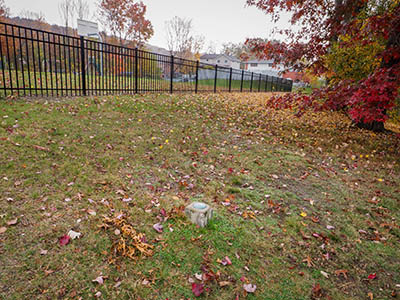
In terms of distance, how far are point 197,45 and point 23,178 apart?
131ft

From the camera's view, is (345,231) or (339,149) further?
(339,149)

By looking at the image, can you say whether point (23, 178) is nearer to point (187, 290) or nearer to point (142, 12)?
point (187, 290)

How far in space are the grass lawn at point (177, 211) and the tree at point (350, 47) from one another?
4.40ft

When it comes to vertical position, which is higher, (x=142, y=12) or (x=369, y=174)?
(x=142, y=12)

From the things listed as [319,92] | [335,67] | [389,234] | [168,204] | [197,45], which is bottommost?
[389,234]

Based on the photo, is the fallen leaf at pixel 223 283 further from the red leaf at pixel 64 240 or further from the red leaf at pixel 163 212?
the red leaf at pixel 64 240

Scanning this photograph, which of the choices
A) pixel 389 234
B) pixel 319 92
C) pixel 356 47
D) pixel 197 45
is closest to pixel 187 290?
pixel 389 234

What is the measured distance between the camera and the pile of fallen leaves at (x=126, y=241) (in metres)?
2.36

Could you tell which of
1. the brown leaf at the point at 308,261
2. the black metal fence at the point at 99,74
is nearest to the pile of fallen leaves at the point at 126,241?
the brown leaf at the point at 308,261

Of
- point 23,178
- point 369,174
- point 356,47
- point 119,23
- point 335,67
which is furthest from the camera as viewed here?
point 119,23

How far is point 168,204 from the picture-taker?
3230 millimetres

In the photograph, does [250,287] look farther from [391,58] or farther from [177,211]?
[391,58]

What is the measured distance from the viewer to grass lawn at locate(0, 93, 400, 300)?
2.19 m

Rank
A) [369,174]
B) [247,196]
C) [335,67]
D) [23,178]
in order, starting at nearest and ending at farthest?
[23,178]
[247,196]
[369,174]
[335,67]
